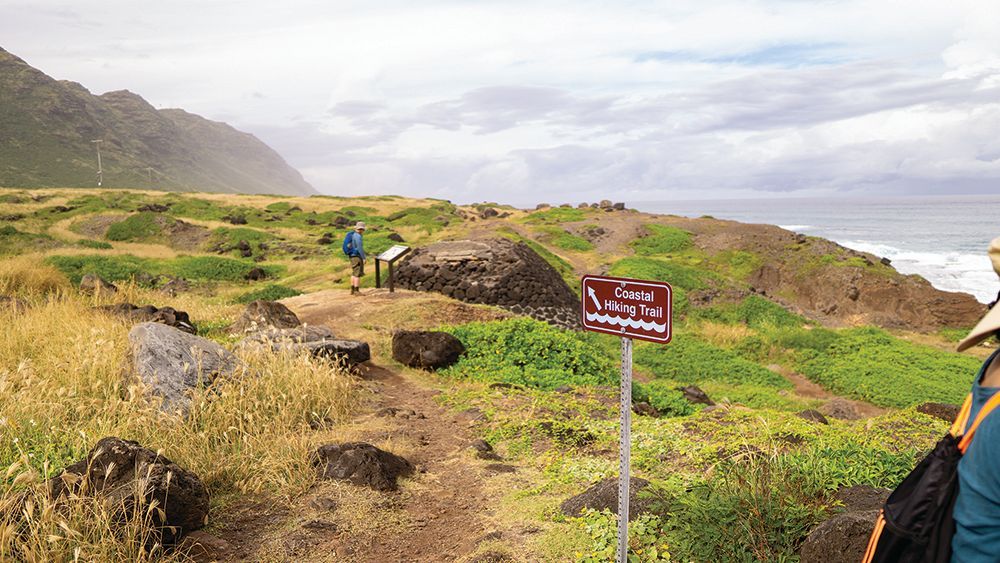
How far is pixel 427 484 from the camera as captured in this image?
6750mm

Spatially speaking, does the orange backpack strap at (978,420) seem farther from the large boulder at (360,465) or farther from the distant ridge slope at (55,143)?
the distant ridge slope at (55,143)

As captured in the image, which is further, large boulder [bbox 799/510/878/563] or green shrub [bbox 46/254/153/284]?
green shrub [bbox 46/254/153/284]

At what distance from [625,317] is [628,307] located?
71 millimetres

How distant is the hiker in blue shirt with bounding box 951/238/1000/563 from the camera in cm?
215

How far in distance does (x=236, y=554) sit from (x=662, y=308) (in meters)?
3.79

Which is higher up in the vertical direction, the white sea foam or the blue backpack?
the blue backpack

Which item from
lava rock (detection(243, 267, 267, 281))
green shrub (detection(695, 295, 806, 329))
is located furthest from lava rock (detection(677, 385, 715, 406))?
lava rock (detection(243, 267, 267, 281))

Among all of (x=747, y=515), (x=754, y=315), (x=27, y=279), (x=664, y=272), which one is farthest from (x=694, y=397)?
(x=664, y=272)

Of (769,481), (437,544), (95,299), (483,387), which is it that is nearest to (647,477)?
(769,481)

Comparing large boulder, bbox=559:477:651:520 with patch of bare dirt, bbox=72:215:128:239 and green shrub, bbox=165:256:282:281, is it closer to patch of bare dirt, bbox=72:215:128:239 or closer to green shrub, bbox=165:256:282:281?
green shrub, bbox=165:256:282:281

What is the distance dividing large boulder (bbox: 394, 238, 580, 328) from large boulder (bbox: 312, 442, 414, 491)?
1283 centimetres

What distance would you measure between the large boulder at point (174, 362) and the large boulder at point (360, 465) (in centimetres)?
169

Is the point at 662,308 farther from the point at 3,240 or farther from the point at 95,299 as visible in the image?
the point at 3,240

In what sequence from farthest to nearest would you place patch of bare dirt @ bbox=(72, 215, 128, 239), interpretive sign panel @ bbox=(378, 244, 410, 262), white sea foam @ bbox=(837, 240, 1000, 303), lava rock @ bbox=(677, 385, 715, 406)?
white sea foam @ bbox=(837, 240, 1000, 303), patch of bare dirt @ bbox=(72, 215, 128, 239), interpretive sign panel @ bbox=(378, 244, 410, 262), lava rock @ bbox=(677, 385, 715, 406)
